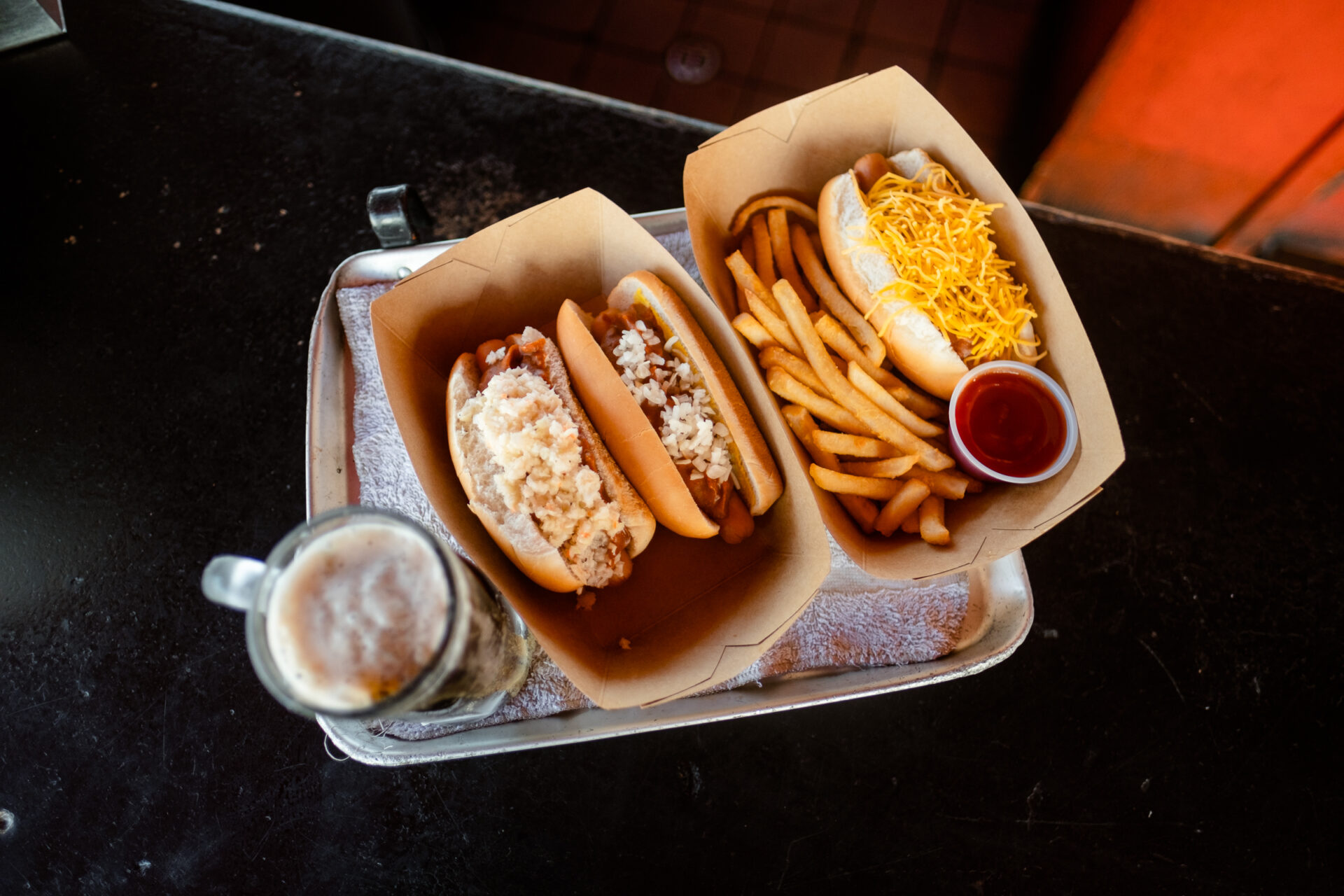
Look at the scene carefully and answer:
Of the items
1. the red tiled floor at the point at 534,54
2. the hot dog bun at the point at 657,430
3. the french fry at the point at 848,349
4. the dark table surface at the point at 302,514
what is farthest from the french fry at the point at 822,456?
the red tiled floor at the point at 534,54

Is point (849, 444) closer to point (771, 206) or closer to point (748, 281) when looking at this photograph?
point (748, 281)

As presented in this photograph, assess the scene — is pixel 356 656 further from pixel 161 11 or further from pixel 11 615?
pixel 161 11

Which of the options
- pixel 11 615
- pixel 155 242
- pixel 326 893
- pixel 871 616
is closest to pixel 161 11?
pixel 155 242

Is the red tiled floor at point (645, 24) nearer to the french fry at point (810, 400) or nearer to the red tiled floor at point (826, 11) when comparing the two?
the red tiled floor at point (826, 11)

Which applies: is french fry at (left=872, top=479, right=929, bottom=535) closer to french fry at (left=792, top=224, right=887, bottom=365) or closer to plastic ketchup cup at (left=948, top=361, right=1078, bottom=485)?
A: plastic ketchup cup at (left=948, top=361, right=1078, bottom=485)

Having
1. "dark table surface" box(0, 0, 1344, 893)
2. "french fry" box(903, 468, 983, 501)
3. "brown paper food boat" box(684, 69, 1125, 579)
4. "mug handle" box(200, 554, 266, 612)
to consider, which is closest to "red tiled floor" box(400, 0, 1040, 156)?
"dark table surface" box(0, 0, 1344, 893)
